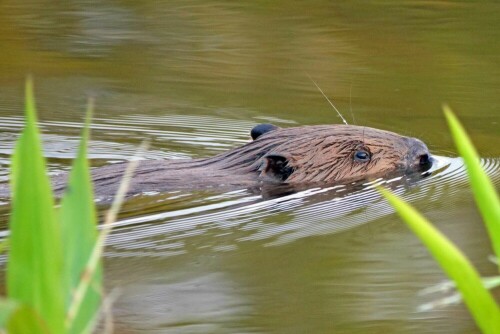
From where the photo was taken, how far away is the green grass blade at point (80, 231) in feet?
6.14

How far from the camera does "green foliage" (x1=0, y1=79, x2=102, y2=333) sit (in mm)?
1777

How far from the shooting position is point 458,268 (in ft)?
5.63

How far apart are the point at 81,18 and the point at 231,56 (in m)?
1.66

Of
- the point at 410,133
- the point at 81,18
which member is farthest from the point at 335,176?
the point at 81,18

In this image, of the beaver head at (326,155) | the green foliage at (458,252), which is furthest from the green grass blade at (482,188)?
→ the beaver head at (326,155)

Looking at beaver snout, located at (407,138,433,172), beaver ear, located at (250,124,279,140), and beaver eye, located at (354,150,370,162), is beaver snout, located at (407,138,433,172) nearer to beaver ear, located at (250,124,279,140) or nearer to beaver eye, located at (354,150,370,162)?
beaver eye, located at (354,150,370,162)

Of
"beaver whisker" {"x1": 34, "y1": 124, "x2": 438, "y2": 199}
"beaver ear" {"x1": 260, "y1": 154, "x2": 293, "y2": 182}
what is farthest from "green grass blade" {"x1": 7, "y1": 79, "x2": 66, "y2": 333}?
"beaver ear" {"x1": 260, "y1": 154, "x2": 293, "y2": 182}

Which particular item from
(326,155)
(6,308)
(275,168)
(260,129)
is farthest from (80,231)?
(260,129)

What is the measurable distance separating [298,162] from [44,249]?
3.16 m

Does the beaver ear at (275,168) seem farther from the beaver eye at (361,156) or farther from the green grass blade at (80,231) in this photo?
the green grass blade at (80,231)

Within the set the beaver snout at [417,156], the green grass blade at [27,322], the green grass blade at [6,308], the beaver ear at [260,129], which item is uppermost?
the green grass blade at [6,308]

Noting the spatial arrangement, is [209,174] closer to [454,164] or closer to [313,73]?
[454,164]

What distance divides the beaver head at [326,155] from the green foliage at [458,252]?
10.1 feet

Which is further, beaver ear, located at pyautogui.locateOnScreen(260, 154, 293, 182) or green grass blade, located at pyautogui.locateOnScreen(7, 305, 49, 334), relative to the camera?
beaver ear, located at pyautogui.locateOnScreen(260, 154, 293, 182)
